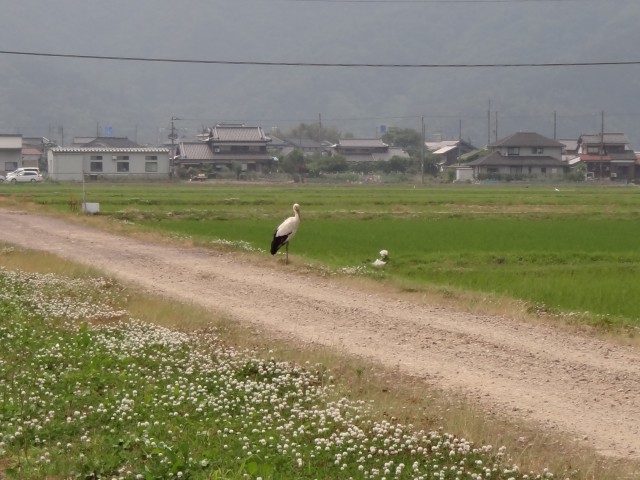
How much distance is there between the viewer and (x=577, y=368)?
32.6 ft

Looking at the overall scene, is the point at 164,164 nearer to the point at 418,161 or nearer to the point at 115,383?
the point at 418,161

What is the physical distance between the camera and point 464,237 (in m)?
29.3

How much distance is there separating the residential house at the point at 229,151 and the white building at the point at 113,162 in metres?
8.23

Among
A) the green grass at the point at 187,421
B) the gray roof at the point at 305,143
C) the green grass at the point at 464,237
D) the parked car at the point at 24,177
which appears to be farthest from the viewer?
the gray roof at the point at 305,143

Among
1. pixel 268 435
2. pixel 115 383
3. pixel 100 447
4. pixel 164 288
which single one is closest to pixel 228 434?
pixel 268 435

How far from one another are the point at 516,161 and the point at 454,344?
87.8 m

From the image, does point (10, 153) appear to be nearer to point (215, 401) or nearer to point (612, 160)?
point (612, 160)

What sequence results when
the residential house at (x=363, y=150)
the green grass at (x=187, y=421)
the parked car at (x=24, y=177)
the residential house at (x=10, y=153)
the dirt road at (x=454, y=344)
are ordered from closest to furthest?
the green grass at (x=187, y=421)
the dirt road at (x=454, y=344)
the parked car at (x=24, y=177)
the residential house at (x=10, y=153)
the residential house at (x=363, y=150)

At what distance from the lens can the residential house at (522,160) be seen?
315ft

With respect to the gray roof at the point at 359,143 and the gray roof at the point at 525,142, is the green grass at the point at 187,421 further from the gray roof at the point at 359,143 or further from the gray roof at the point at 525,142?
the gray roof at the point at 359,143

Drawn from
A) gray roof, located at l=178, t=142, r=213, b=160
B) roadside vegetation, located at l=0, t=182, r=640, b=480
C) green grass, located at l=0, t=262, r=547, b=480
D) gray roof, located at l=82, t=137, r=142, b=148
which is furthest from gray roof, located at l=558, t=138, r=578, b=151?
green grass, located at l=0, t=262, r=547, b=480

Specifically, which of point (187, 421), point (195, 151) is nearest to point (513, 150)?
point (195, 151)

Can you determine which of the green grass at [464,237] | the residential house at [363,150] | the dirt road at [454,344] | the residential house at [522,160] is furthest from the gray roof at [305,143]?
the dirt road at [454,344]

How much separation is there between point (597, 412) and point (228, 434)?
2886mm
